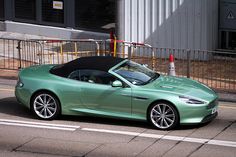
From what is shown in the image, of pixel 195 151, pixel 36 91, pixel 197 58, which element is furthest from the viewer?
pixel 197 58

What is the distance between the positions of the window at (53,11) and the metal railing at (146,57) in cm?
296

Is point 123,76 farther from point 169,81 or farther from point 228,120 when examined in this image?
point 228,120

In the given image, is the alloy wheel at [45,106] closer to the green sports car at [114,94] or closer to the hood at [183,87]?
the green sports car at [114,94]

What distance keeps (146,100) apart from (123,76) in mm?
842

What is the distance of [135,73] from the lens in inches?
537

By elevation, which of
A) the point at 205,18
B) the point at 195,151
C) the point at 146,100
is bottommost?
the point at 195,151

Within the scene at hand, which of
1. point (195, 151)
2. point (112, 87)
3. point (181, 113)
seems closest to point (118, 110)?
point (112, 87)

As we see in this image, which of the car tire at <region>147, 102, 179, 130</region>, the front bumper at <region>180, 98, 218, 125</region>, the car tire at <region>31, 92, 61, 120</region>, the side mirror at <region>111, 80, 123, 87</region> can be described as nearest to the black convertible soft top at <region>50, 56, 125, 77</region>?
the side mirror at <region>111, 80, 123, 87</region>

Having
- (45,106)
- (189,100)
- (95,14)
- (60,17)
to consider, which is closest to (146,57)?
(95,14)

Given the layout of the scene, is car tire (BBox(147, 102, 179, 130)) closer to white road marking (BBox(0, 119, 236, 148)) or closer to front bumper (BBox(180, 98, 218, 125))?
front bumper (BBox(180, 98, 218, 125))

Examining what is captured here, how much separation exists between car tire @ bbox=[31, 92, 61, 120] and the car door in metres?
0.67

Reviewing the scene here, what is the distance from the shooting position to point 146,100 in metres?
12.8

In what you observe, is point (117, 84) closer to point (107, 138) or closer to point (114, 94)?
point (114, 94)

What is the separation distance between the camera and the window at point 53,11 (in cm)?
2478
